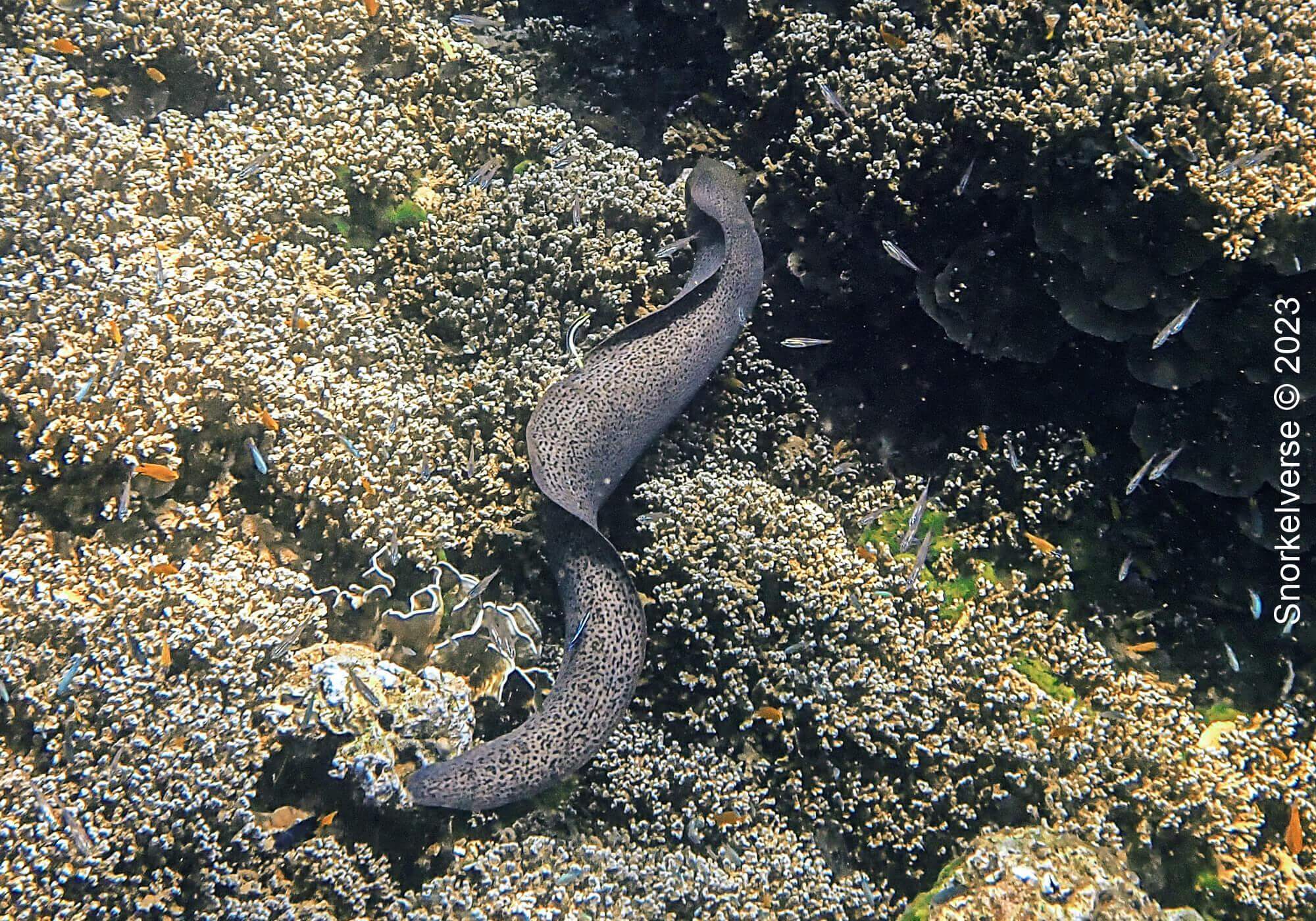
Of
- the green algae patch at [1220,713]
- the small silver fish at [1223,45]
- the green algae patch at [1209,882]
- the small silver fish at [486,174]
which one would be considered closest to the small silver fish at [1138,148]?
the small silver fish at [1223,45]

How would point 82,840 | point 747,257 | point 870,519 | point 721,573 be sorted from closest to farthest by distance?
point 82,840, point 721,573, point 870,519, point 747,257

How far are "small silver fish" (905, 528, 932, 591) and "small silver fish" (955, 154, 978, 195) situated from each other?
6.80ft

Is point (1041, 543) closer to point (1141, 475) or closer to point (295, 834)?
point (1141, 475)

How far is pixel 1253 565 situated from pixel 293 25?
7.10m

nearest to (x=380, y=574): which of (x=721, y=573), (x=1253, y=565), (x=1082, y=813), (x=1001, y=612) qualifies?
(x=721, y=573)

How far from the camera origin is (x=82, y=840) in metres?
2.82

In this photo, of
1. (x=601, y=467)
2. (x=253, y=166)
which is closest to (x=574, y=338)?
(x=601, y=467)

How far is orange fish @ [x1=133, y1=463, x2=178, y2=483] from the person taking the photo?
128 inches

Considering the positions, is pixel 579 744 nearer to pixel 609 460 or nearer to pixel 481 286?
pixel 609 460

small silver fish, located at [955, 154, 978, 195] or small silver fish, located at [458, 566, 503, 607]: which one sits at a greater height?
small silver fish, located at [955, 154, 978, 195]

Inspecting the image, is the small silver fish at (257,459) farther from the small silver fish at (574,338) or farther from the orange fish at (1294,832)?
the orange fish at (1294,832)

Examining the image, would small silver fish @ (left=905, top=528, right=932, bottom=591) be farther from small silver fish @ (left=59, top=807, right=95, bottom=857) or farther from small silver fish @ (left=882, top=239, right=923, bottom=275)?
small silver fish @ (left=59, top=807, right=95, bottom=857)

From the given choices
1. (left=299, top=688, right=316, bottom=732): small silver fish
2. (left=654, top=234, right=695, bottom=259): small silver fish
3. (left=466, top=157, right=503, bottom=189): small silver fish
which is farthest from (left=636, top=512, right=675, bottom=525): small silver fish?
(left=466, top=157, right=503, bottom=189): small silver fish

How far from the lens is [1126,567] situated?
13.0 feet
